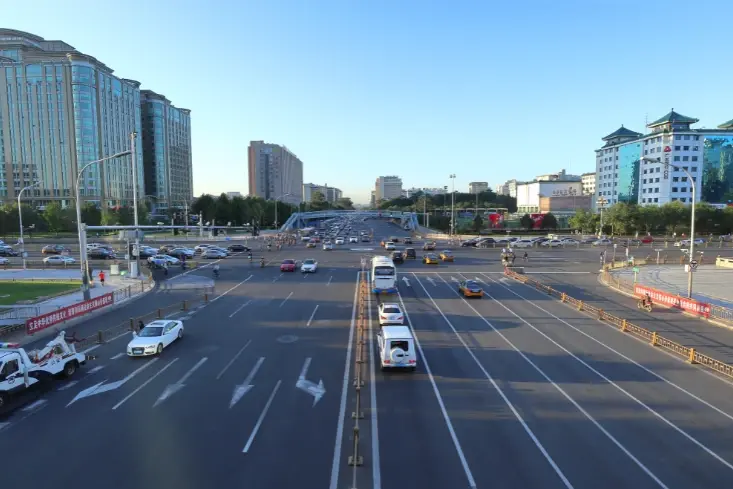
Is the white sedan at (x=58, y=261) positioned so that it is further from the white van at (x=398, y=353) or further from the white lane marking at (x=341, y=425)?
the white van at (x=398, y=353)

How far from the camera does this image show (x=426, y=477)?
9.30 m

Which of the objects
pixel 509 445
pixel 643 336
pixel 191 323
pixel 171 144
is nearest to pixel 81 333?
pixel 191 323

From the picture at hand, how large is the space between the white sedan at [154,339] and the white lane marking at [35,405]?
12.9 ft

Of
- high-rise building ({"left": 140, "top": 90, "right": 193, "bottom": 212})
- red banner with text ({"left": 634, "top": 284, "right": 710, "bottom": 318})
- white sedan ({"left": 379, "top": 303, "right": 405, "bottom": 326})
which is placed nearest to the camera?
white sedan ({"left": 379, "top": 303, "right": 405, "bottom": 326})

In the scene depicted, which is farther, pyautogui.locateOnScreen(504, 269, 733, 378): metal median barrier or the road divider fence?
pyautogui.locateOnScreen(504, 269, 733, 378): metal median barrier

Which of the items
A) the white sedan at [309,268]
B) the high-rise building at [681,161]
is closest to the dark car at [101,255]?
the white sedan at [309,268]

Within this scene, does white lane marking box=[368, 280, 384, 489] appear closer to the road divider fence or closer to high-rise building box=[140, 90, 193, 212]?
the road divider fence

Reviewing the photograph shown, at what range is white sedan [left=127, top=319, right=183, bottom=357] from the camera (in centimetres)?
1716

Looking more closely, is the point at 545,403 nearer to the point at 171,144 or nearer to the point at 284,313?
the point at 284,313

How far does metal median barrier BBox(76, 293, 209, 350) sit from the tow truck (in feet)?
12.1

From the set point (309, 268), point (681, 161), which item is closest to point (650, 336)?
point (309, 268)

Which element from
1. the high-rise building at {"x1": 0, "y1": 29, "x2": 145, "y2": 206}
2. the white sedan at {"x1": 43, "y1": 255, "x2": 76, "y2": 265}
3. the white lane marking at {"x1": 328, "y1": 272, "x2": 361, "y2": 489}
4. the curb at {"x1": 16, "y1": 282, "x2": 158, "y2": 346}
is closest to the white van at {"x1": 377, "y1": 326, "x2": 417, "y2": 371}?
the white lane marking at {"x1": 328, "y1": 272, "x2": 361, "y2": 489}

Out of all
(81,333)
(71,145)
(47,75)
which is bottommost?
(81,333)

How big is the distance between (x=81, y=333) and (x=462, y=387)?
60.8 feet
